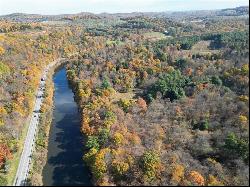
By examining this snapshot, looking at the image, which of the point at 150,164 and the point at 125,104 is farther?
the point at 125,104

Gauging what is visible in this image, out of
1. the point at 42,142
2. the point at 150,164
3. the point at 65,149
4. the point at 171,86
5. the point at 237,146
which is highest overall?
the point at 171,86

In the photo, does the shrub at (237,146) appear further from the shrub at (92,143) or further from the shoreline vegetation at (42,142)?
the shoreline vegetation at (42,142)

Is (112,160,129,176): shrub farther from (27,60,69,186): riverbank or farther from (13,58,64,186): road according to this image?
(13,58,64,186): road

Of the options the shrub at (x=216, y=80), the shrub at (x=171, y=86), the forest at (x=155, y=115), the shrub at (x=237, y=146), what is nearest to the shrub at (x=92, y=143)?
the forest at (x=155, y=115)

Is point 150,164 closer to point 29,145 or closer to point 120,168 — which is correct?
point 120,168

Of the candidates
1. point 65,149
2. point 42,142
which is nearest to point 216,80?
point 65,149

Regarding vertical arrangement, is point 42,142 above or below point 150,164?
below

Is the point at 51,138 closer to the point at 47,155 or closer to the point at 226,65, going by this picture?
the point at 47,155

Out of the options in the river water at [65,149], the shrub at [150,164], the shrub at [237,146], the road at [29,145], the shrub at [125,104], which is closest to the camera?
the shrub at [150,164]
